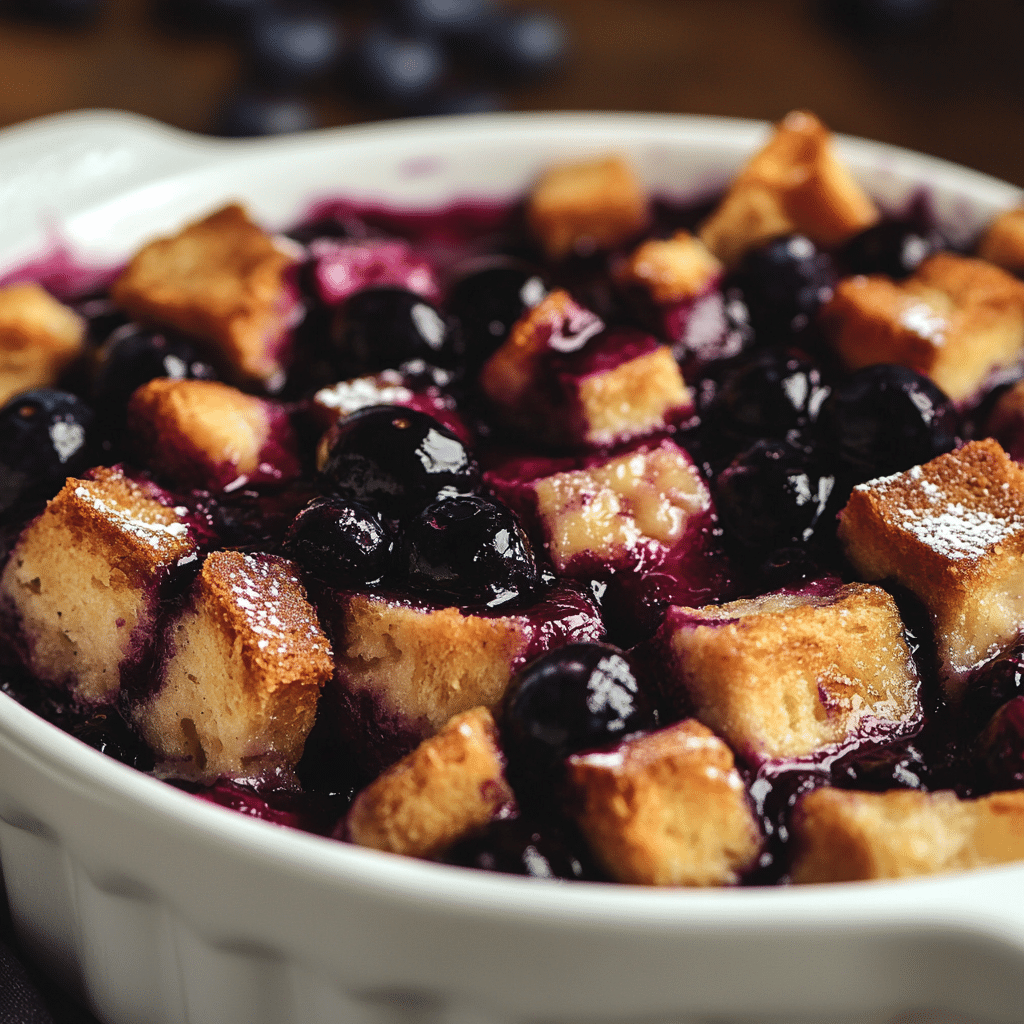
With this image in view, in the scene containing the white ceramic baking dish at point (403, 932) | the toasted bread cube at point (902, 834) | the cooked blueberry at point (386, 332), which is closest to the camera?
the white ceramic baking dish at point (403, 932)

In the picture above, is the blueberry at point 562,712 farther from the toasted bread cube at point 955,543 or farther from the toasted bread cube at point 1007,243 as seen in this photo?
the toasted bread cube at point 1007,243

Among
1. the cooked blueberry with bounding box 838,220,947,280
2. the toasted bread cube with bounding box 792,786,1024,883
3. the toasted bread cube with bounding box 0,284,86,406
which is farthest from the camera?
the cooked blueberry with bounding box 838,220,947,280

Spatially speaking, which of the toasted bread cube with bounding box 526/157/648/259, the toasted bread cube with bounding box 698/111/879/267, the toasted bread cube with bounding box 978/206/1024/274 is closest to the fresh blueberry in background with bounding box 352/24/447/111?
the toasted bread cube with bounding box 526/157/648/259

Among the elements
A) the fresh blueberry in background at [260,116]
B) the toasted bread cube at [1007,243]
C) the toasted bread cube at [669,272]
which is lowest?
the fresh blueberry in background at [260,116]

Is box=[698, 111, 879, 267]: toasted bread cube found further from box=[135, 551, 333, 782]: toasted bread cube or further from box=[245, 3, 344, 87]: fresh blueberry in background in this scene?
box=[245, 3, 344, 87]: fresh blueberry in background

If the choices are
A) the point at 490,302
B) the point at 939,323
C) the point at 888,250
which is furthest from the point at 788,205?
the point at 490,302

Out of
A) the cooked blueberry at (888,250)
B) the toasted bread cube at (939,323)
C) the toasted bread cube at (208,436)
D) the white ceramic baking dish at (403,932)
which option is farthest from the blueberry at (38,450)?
the cooked blueberry at (888,250)

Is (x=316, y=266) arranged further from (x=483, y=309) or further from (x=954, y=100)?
(x=954, y=100)

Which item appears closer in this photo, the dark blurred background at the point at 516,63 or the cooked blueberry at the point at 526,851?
the cooked blueberry at the point at 526,851
